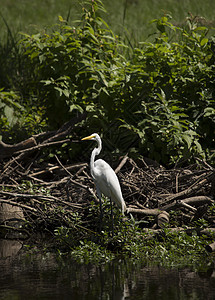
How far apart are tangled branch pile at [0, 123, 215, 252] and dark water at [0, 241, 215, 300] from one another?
65cm

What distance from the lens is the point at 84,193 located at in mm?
5223

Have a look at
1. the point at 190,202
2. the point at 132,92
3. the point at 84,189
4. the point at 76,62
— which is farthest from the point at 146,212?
the point at 76,62

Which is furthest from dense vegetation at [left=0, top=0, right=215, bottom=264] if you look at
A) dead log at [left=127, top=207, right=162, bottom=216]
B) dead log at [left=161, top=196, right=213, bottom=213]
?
dead log at [left=127, top=207, right=162, bottom=216]

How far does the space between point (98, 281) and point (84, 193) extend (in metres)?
1.74

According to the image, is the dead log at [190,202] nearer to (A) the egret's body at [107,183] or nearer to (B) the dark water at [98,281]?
(A) the egret's body at [107,183]

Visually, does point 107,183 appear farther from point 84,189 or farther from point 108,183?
point 84,189

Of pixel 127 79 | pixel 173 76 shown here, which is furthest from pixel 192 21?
pixel 127 79

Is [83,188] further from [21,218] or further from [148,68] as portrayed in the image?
[148,68]

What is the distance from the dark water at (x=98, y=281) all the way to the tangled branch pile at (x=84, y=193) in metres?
0.65

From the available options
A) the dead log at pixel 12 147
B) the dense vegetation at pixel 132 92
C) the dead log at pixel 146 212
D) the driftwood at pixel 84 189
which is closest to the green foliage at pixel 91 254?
the driftwood at pixel 84 189

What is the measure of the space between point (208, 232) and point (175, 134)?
4.92 ft

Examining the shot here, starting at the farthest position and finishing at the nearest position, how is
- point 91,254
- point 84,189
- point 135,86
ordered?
point 135,86, point 84,189, point 91,254

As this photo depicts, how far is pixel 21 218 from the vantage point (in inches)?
207

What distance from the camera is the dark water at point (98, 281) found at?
319cm
